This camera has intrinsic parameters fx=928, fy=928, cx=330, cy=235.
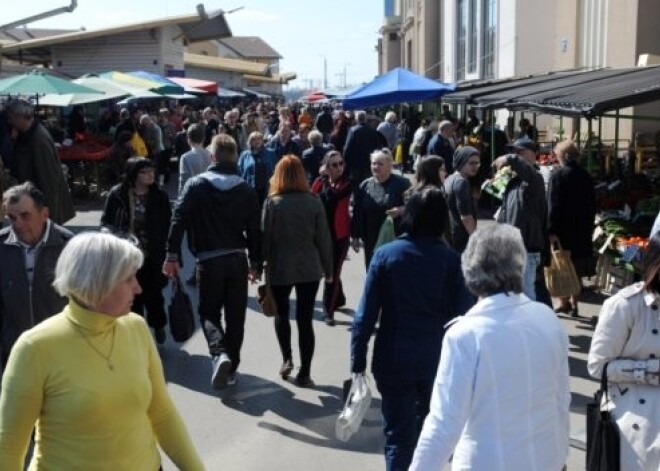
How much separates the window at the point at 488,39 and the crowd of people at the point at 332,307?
Answer: 79.2ft

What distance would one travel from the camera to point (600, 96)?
9.52 metres

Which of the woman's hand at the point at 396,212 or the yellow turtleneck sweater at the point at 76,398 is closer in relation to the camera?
the yellow turtleneck sweater at the point at 76,398

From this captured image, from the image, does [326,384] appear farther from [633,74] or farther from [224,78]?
[224,78]

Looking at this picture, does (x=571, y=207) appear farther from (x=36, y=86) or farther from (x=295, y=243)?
(x=36, y=86)

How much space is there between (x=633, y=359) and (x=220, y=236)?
3.69 meters

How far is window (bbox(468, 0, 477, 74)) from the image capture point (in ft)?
117

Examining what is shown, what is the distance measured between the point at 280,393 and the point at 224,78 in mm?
50858

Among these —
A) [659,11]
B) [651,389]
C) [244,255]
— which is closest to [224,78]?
[659,11]

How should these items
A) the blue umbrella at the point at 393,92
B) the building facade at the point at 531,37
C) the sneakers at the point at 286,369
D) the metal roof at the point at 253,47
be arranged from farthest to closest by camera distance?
the metal roof at the point at 253,47, the building facade at the point at 531,37, the blue umbrella at the point at 393,92, the sneakers at the point at 286,369

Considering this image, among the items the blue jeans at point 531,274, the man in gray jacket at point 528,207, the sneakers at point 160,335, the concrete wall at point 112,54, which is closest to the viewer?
the blue jeans at point 531,274

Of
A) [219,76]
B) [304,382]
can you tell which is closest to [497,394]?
[304,382]

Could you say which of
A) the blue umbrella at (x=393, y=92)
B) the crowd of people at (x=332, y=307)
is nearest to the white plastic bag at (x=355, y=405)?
the crowd of people at (x=332, y=307)

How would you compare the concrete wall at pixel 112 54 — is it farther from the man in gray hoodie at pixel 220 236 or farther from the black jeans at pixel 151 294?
the man in gray hoodie at pixel 220 236

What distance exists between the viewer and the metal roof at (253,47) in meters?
115
